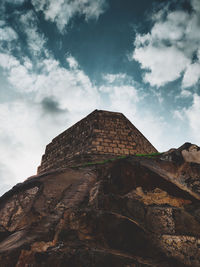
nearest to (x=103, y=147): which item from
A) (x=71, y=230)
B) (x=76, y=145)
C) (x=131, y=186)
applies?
(x=76, y=145)

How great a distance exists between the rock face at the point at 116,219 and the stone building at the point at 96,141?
293 centimetres

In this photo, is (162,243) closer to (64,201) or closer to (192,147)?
(64,201)

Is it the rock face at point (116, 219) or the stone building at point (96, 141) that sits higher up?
the stone building at point (96, 141)

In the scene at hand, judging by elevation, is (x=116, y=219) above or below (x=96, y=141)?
below

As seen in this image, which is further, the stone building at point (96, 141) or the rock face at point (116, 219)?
the stone building at point (96, 141)

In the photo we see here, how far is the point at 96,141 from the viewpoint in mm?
7121

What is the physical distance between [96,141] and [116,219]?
509 cm

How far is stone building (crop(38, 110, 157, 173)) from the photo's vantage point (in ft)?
22.9

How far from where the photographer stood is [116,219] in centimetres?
209

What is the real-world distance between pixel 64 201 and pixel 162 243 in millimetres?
1740

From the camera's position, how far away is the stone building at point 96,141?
6.98m

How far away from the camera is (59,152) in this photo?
8422 mm

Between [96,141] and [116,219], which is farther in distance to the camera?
[96,141]

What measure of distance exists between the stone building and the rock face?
9.60 feet
